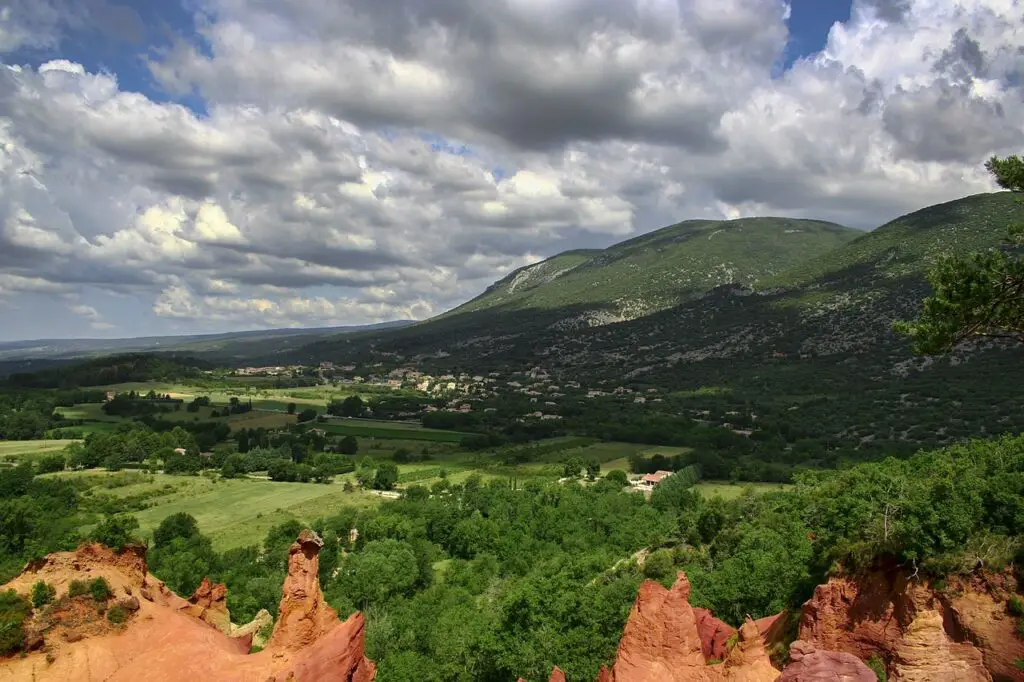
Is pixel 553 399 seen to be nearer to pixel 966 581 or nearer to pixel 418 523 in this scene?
pixel 418 523

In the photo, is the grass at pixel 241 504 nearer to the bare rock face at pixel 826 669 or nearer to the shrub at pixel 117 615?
the shrub at pixel 117 615

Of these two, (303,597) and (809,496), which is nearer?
(303,597)

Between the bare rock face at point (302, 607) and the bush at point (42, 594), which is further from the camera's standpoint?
the bare rock face at point (302, 607)

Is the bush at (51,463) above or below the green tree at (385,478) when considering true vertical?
above

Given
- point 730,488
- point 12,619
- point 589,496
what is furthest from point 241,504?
point 730,488

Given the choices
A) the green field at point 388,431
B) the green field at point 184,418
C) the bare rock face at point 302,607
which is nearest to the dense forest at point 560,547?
the bare rock face at point 302,607

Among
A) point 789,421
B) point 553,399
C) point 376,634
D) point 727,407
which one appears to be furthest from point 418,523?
point 553,399

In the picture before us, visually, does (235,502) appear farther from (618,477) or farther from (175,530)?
(618,477)
